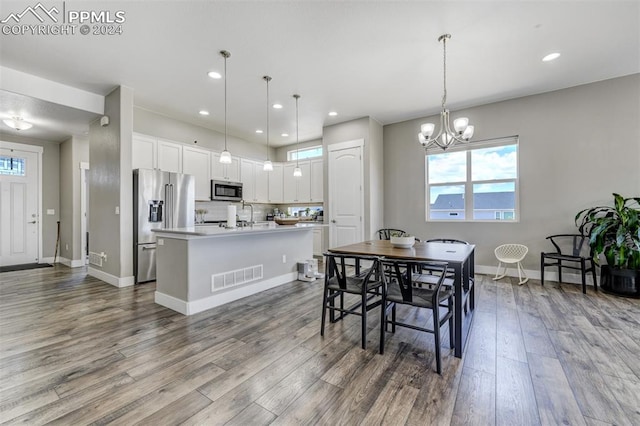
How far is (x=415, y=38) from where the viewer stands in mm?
2963

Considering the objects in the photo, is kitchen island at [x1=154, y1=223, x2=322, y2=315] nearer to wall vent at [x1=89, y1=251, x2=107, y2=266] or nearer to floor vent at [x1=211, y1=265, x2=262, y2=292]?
floor vent at [x1=211, y1=265, x2=262, y2=292]

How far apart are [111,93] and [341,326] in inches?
193

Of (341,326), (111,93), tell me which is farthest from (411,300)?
(111,93)

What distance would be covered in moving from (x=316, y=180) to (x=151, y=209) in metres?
3.72

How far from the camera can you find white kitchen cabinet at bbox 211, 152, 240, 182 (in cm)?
605

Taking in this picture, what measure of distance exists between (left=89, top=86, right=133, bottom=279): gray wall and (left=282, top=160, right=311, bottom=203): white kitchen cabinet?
378 centimetres

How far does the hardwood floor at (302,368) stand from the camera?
1551 mm

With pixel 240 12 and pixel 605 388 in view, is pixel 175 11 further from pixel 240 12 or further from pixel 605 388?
pixel 605 388

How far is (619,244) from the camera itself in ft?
11.4

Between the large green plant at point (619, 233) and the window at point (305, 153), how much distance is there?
544 cm

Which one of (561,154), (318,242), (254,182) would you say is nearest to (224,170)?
(254,182)

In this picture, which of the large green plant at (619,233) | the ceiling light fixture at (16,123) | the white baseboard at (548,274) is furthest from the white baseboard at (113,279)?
the large green plant at (619,233)

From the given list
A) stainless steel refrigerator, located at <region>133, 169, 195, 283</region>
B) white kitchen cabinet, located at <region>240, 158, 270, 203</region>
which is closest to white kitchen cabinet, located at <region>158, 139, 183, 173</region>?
stainless steel refrigerator, located at <region>133, 169, 195, 283</region>

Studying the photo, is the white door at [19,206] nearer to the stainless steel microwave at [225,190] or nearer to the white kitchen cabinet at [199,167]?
the white kitchen cabinet at [199,167]
